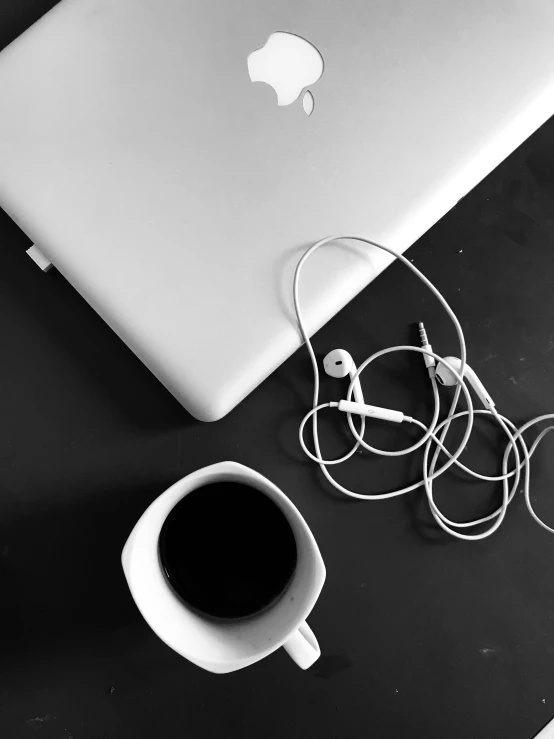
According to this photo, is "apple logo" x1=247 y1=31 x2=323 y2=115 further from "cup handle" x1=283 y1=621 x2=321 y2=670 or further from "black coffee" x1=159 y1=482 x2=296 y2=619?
"cup handle" x1=283 y1=621 x2=321 y2=670

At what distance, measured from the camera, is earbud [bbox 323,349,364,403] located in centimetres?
61

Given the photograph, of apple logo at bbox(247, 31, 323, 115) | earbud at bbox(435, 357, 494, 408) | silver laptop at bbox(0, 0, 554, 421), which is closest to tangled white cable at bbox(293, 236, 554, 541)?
earbud at bbox(435, 357, 494, 408)

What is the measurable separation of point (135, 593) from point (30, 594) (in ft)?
0.78

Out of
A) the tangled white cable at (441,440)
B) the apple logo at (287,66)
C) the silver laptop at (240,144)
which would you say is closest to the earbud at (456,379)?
the tangled white cable at (441,440)

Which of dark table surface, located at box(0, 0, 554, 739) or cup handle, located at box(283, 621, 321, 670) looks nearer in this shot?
cup handle, located at box(283, 621, 321, 670)

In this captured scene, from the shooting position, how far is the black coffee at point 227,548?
530 millimetres

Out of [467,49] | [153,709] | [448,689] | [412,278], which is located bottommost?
[448,689]

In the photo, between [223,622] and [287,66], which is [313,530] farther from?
[287,66]

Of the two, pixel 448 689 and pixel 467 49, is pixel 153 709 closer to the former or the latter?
pixel 448 689

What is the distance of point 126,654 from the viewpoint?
1.90 ft

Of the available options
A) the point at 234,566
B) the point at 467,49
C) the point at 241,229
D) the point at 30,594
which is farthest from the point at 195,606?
the point at 467,49

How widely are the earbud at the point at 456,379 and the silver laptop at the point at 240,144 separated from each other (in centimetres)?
15

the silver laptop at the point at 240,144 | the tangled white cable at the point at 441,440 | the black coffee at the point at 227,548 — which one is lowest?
the tangled white cable at the point at 441,440

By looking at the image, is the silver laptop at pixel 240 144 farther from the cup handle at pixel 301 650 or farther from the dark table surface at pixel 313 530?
the cup handle at pixel 301 650
